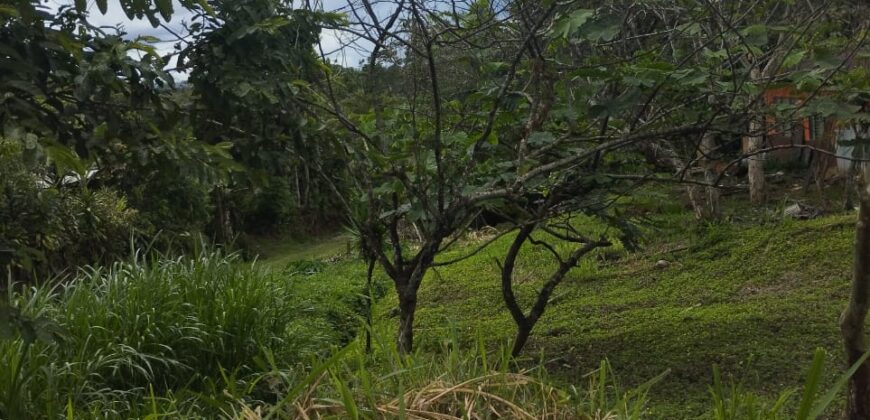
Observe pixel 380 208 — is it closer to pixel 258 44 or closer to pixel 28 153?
pixel 258 44

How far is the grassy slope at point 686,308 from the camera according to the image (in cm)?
440

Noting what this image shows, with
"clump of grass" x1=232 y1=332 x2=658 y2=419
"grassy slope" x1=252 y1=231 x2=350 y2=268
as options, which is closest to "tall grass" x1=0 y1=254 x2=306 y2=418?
"clump of grass" x1=232 y1=332 x2=658 y2=419

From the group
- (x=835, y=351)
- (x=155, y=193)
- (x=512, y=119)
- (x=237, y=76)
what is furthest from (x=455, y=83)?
(x=155, y=193)

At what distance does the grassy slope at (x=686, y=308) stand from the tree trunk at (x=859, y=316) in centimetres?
31

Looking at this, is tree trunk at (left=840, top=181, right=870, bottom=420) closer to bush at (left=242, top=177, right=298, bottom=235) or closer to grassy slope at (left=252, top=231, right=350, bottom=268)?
grassy slope at (left=252, top=231, right=350, bottom=268)

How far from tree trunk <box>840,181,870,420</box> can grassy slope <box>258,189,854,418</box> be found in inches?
12.3

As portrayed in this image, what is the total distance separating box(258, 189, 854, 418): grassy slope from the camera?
4.40m

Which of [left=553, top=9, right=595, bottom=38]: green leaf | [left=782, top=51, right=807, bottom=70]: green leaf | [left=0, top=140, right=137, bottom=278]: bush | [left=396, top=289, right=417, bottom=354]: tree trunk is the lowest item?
[left=396, top=289, right=417, bottom=354]: tree trunk

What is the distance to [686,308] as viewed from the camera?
5.97m

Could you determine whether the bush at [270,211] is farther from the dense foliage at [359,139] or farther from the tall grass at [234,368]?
the tall grass at [234,368]

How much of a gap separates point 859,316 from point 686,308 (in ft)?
10.5

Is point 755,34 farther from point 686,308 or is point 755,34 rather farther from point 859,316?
point 686,308

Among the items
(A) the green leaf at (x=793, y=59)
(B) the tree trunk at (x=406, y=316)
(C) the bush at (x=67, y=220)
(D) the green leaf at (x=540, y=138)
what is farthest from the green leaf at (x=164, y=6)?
(C) the bush at (x=67, y=220)

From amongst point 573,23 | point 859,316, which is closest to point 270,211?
point 573,23
